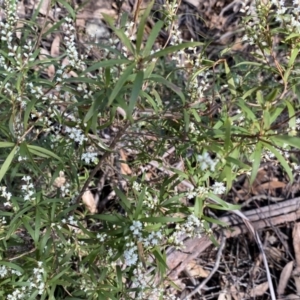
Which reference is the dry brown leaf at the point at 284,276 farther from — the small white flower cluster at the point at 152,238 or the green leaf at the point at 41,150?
the green leaf at the point at 41,150

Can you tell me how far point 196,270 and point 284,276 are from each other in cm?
69

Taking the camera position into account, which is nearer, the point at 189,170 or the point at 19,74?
the point at 19,74

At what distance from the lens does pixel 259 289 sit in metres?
3.61

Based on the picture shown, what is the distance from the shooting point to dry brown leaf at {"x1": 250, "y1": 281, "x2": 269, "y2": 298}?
3.59 meters

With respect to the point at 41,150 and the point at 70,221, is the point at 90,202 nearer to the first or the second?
the point at 70,221

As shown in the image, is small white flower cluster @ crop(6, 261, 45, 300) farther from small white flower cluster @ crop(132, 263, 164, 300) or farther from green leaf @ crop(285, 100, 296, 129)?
green leaf @ crop(285, 100, 296, 129)

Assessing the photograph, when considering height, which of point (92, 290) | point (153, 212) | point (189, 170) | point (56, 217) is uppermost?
point (189, 170)

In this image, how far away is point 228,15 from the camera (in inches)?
190

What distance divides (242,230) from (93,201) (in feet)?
3.76

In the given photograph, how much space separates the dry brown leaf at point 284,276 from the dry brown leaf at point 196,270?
0.57 metres

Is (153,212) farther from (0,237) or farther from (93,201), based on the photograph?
(93,201)

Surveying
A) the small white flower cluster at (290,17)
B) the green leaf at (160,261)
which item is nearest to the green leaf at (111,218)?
the green leaf at (160,261)

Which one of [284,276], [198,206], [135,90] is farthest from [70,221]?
[284,276]

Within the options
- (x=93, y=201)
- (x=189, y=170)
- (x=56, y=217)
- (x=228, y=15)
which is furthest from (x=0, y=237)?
(x=228, y=15)
